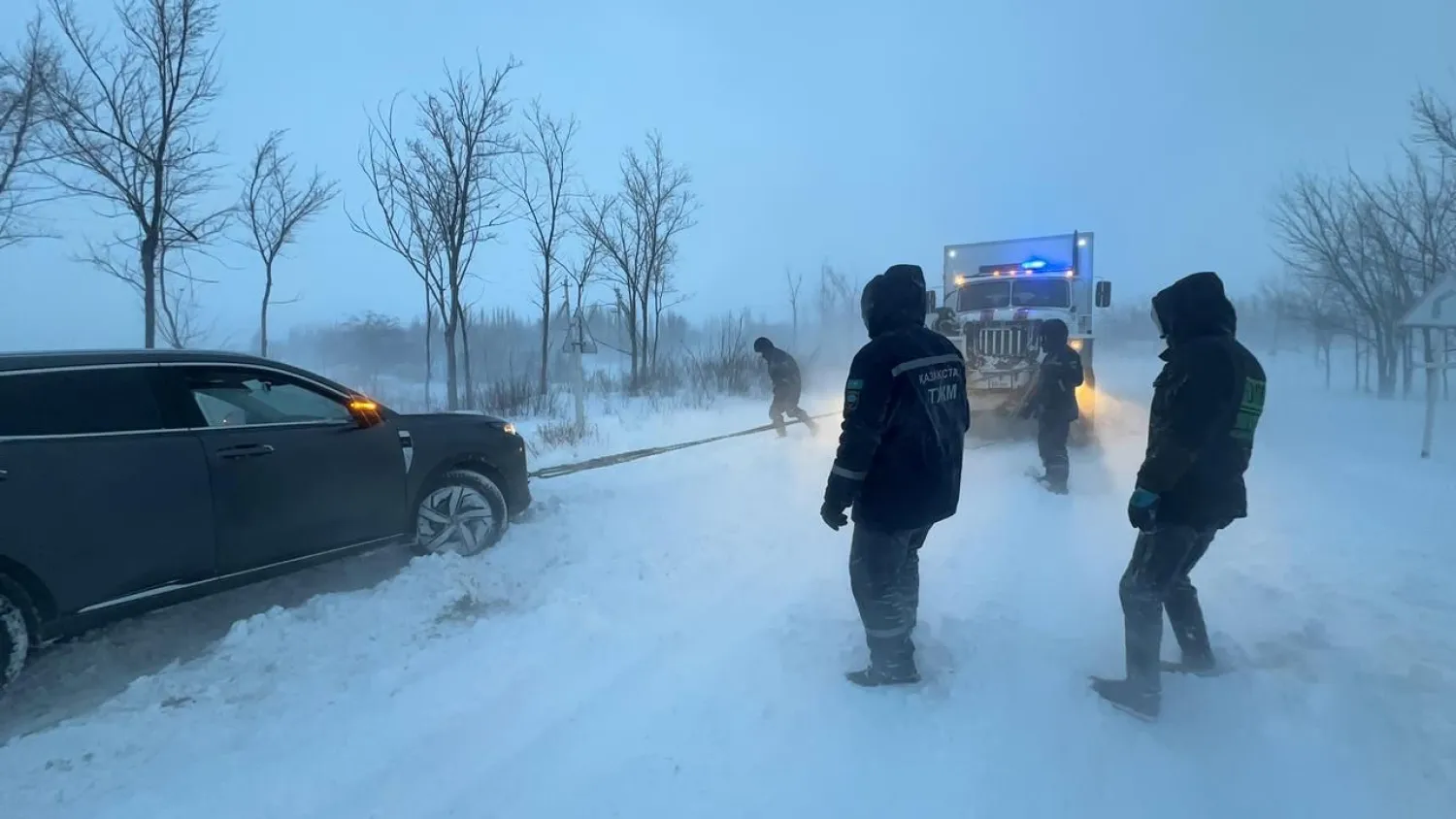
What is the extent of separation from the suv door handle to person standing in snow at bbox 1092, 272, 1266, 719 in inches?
185

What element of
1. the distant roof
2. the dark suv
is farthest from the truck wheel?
the distant roof

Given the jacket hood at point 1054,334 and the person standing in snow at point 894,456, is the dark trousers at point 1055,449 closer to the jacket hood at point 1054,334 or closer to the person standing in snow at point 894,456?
the jacket hood at point 1054,334

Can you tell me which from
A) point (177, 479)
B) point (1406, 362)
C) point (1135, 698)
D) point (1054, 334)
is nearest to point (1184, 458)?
point (1135, 698)

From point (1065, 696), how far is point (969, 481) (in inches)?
220

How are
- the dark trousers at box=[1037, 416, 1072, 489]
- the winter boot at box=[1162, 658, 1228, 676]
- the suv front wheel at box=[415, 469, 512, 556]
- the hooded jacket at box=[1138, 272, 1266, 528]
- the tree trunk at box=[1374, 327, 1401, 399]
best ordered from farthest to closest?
the tree trunk at box=[1374, 327, 1401, 399] → the dark trousers at box=[1037, 416, 1072, 489] → the suv front wheel at box=[415, 469, 512, 556] → the winter boot at box=[1162, 658, 1228, 676] → the hooded jacket at box=[1138, 272, 1266, 528]

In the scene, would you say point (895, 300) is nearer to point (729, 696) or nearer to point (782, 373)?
point (729, 696)

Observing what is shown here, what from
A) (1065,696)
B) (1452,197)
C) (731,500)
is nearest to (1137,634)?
(1065,696)

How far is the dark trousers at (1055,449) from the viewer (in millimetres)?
8375

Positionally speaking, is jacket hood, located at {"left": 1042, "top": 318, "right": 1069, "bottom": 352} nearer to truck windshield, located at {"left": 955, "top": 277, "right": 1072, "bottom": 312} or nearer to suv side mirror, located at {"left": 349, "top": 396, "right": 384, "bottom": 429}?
truck windshield, located at {"left": 955, "top": 277, "right": 1072, "bottom": 312}

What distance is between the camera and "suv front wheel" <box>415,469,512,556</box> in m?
5.57

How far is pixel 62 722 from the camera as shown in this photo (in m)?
3.43

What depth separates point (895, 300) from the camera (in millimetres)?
3617

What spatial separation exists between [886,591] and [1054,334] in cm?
575

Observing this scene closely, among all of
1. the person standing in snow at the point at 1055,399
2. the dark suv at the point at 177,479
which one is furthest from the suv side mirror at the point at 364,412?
the person standing in snow at the point at 1055,399
